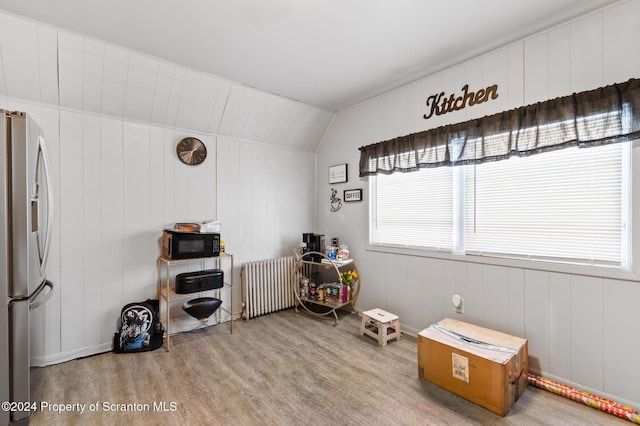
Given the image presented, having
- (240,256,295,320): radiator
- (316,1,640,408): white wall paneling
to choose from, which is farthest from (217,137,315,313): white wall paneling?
(316,1,640,408): white wall paneling

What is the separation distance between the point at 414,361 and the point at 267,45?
9.60ft

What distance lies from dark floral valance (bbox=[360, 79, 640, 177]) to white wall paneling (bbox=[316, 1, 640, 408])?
0.10 meters

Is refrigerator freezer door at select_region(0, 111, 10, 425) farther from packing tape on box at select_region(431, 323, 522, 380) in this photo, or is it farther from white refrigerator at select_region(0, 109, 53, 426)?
packing tape on box at select_region(431, 323, 522, 380)

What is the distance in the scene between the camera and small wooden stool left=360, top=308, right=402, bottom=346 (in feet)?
8.98

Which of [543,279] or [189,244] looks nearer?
[543,279]

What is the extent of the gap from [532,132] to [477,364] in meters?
1.74

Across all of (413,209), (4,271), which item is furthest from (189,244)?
(413,209)

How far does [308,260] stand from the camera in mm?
3691

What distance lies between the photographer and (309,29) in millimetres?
2109

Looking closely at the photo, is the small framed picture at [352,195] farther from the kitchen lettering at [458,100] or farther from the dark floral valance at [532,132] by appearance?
the kitchen lettering at [458,100]

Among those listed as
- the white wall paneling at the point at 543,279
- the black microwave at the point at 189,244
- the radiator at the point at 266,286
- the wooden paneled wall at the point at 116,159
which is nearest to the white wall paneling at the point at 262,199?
the wooden paneled wall at the point at 116,159

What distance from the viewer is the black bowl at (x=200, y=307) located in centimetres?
284

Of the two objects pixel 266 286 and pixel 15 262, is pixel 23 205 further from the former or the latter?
pixel 266 286

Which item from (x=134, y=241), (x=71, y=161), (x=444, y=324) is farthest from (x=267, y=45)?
(x=444, y=324)
